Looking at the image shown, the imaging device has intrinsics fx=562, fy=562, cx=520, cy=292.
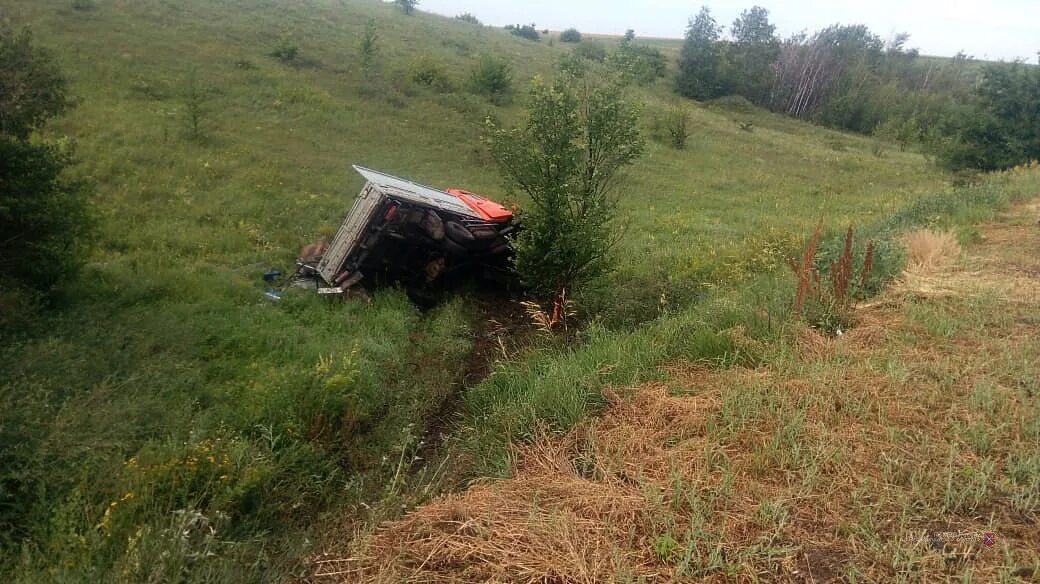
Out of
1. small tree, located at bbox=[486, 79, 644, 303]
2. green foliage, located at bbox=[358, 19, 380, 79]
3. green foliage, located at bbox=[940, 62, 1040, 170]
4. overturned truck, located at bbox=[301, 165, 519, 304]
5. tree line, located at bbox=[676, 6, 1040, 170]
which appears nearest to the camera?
small tree, located at bbox=[486, 79, 644, 303]

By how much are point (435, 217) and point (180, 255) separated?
4564mm

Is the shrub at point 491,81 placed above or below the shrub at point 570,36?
below

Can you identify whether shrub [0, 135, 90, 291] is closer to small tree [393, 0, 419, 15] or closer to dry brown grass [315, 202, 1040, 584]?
dry brown grass [315, 202, 1040, 584]

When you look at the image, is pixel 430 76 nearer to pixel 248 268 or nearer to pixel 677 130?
pixel 677 130

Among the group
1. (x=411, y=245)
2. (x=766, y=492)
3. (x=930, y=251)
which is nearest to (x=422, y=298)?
(x=411, y=245)

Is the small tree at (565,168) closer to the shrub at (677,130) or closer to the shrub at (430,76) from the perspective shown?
the shrub at (677,130)

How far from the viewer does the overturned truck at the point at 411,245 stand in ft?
28.7

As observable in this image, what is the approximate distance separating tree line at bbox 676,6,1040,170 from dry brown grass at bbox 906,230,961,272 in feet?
64.4

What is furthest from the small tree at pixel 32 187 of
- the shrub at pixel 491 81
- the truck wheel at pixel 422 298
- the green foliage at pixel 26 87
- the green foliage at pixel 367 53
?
the shrub at pixel 491 81

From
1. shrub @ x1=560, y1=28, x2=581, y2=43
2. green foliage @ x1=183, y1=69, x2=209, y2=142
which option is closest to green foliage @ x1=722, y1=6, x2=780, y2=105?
shrub @ x1=560, y1=28, x2=581, y2=43

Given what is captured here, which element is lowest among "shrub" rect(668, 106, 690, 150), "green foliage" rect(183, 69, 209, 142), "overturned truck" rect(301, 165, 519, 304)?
"overturned truck" rect(301, 165, 519, 304)

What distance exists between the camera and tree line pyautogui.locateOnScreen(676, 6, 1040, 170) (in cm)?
3984

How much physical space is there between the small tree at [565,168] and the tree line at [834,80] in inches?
863

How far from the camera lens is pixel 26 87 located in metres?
7.18
